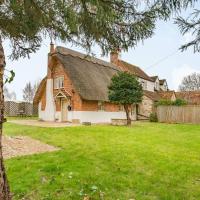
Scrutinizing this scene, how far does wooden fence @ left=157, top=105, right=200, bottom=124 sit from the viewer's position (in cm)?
3045

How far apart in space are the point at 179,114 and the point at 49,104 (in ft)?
41.9

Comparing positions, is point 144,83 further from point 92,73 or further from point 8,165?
point 8,165

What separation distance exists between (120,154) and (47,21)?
5.16 metres

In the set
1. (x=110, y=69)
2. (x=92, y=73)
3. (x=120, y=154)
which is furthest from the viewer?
(x=110, y=69)

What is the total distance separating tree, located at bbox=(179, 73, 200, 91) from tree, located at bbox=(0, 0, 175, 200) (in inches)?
2323

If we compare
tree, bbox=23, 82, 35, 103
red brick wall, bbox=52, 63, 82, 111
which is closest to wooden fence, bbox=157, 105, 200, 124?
red brick wall, bbox=52, 63, 82, 111

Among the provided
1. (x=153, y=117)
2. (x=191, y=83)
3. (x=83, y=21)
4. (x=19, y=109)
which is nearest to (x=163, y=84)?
(x=153, y=117)

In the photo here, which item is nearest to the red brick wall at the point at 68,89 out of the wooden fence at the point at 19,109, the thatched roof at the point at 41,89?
the thatched roof at the point at 41,89

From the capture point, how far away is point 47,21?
6.41m

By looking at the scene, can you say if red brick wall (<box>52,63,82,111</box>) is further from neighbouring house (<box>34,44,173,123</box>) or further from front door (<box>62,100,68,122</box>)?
front door (<box>62,100,68,122</box>)

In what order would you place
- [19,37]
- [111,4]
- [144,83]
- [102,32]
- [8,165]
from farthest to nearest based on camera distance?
[144,83] < [8,165] < [19,37] < [102,32] < [111,4]

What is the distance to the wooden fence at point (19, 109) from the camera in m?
36.0

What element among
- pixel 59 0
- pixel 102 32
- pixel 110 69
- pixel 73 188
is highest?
pixel 110 69

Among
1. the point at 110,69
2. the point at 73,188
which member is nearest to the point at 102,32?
the point at 73,188
